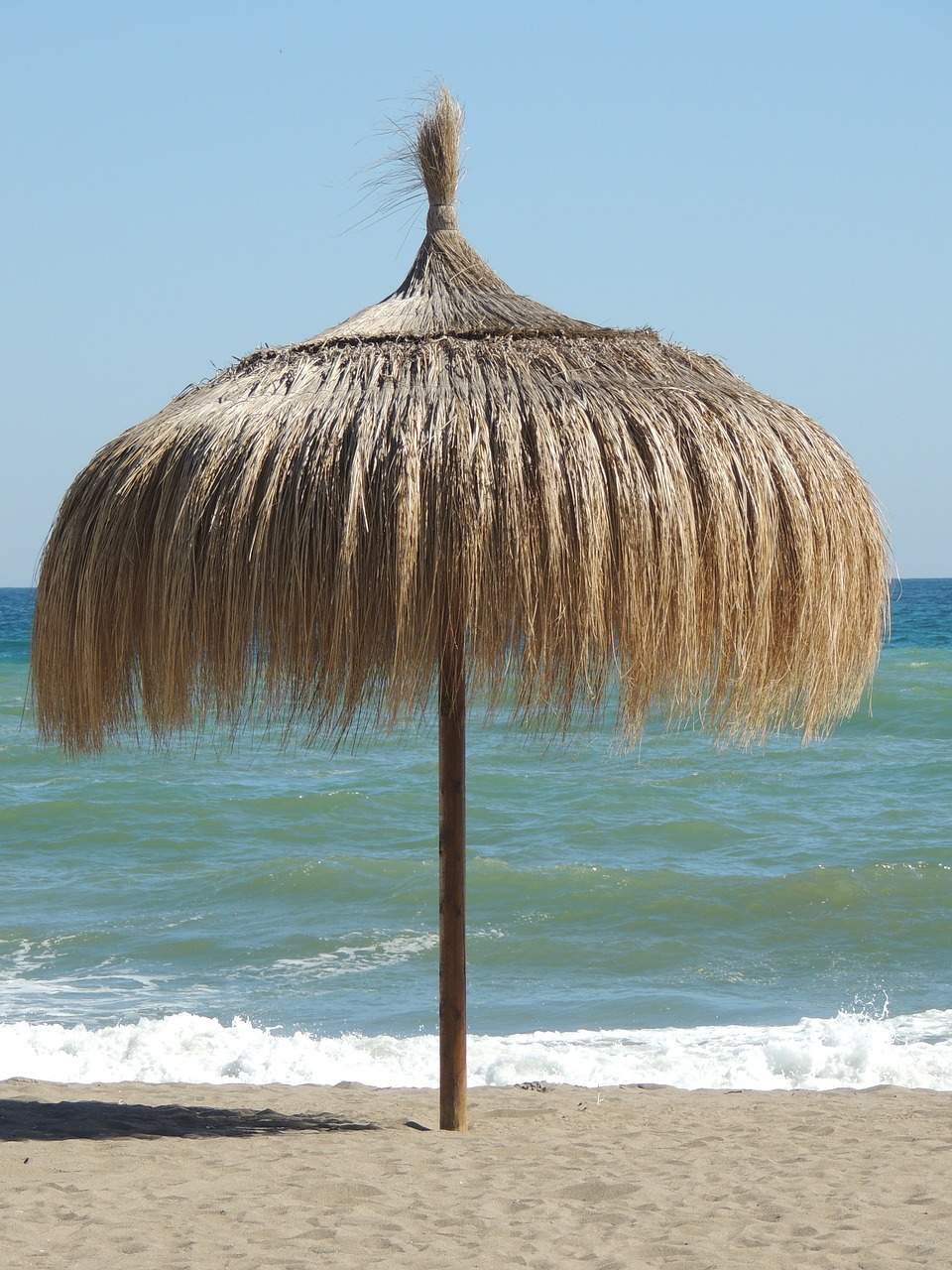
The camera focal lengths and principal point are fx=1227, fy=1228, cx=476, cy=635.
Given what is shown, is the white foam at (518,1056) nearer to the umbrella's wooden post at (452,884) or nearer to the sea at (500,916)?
the sea at (500,916)

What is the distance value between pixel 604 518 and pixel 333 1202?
1.87 meters

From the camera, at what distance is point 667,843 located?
956cm

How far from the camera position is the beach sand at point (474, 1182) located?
287 cm

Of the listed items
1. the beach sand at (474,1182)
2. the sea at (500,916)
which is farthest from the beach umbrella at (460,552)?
the beach sand at (474,1182)

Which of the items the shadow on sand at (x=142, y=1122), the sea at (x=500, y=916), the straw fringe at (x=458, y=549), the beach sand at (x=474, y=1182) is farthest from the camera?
the sea at (x=500, y=916)

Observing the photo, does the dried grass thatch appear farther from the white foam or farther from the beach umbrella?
the white foam

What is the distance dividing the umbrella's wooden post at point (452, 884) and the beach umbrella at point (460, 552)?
0.03 m

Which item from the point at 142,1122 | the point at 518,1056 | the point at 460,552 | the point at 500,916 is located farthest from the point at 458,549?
the point at 500,916

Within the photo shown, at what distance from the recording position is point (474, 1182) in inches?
129

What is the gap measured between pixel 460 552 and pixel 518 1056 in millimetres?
3017

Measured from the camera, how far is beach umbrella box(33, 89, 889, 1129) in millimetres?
2748

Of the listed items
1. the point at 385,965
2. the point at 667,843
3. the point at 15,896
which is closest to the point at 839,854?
the point at 667,843

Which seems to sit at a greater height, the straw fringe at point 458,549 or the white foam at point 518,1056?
the straw fringe at point 458,549

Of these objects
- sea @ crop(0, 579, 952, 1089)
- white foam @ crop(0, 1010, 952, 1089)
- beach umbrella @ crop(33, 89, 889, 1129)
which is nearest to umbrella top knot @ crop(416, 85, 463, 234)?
beach umbrella @ crop(33, 89, 889, 1129)
